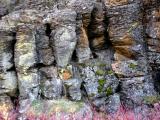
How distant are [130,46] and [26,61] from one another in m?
2.50

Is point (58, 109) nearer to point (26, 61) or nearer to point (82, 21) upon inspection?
point (26, 61)

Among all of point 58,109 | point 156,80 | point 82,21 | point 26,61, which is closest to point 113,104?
point 156,80

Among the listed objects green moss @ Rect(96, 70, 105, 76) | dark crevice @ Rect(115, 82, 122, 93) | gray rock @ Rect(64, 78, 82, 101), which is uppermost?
green moss @ Rect(96, 70, 105, 76)

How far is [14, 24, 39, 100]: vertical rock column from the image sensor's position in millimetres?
9117

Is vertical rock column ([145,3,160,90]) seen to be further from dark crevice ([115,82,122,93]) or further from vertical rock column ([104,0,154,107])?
dark crevice ([115,82,122,93])

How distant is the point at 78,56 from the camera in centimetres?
970

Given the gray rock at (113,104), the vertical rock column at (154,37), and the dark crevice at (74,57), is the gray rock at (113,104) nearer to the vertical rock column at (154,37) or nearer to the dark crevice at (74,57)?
the vertical rock column at (154,37)

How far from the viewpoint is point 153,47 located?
31.3 ft

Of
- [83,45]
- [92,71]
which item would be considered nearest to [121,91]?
[92,71]

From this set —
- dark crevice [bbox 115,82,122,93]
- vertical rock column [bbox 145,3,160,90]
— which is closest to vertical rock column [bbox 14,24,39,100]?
dark crevice [bbox 115,82,122,93]

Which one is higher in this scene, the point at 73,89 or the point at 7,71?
the point at 7,71

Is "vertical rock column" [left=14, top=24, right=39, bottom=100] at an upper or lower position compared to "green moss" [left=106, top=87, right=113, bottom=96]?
upper

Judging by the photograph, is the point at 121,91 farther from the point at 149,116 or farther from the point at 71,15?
the point at 71,15

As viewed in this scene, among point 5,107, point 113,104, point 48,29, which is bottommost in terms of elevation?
point 113,104
